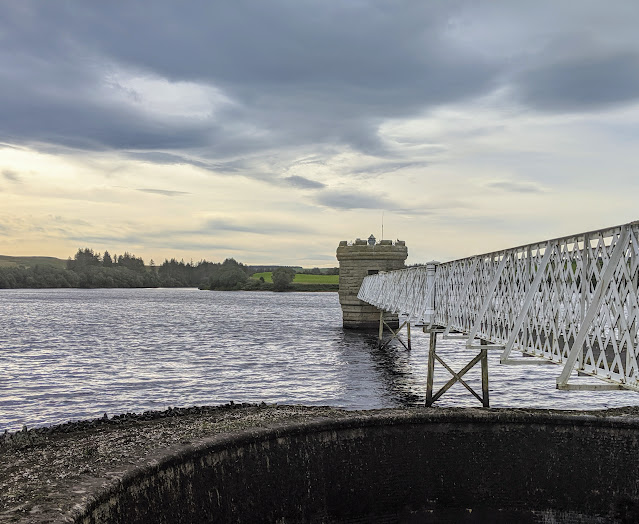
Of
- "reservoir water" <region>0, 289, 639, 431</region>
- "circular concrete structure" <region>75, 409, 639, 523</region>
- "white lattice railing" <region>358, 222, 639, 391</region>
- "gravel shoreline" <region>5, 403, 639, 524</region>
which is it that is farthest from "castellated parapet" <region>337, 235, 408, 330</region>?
"circular concrete structure" <region>75, 409, 639, 523</region>

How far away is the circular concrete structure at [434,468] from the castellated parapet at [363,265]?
109 feet

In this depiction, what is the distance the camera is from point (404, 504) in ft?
38.7

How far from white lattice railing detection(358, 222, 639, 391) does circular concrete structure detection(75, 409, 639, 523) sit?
1.73 m

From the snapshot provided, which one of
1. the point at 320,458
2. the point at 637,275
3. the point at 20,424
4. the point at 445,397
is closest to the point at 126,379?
the point at 20,424

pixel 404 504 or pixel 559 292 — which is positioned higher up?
pixel 559 292

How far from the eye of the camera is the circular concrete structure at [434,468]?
11.0 m

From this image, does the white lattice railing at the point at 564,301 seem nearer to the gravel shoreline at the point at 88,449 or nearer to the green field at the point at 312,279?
the gravel shoreline at the point at 88,449

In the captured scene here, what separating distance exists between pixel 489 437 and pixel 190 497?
5985 millimetres

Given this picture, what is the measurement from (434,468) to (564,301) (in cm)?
414

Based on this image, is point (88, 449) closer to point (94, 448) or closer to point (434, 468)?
point (94, 448)

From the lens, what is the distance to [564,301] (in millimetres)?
10562

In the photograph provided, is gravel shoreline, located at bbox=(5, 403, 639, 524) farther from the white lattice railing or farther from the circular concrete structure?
the white lattice railing

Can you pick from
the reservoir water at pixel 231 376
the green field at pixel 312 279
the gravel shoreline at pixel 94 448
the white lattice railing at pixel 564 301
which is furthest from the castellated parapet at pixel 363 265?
the green field at pixel 312 279

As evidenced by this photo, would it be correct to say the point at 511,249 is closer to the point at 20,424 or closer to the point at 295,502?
the point at 295,502
